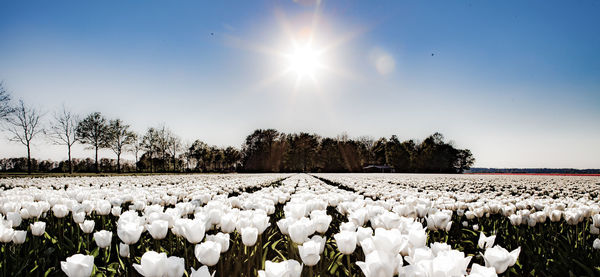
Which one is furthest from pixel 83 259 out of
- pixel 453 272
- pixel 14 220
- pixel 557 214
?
pixel 557 214

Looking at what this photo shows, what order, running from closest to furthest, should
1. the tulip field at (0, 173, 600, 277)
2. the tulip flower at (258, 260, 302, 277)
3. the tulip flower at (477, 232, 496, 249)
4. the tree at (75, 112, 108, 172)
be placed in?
the tulip flower at (258, 260, 302, 277) < the tulip field at (0, 173, 600, 277) < the tulip flower at (477, 232, 496, 249) < the tree at (75, 112, 108, 172)

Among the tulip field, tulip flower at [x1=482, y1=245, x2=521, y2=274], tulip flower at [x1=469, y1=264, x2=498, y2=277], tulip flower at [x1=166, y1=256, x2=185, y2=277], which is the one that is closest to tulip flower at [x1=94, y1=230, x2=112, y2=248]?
the tulip field

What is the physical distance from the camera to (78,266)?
1.56 m

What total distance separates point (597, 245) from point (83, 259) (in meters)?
4.04

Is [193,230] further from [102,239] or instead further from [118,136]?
[118,136]

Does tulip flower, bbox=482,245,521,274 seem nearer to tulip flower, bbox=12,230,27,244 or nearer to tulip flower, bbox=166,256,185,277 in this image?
tulip flower, bbox=166,256,185,277

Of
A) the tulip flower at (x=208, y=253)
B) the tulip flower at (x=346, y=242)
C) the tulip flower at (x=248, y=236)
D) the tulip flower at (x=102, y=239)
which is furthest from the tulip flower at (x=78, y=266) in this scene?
the tulip flower at (x=346, y=242)

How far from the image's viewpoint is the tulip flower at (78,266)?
5.07ft

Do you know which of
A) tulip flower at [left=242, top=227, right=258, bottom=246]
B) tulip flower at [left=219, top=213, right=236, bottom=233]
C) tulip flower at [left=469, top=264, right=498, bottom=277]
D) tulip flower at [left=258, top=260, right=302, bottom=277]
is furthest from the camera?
tulip flower at [left=219, top=213, right=236, bottom=233]

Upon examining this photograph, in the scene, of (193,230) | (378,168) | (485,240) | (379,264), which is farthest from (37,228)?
(378,168)

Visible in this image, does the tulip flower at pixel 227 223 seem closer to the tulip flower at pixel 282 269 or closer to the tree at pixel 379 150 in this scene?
the tulip flower at pixel 282 269

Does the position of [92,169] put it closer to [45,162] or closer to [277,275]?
[45,162]

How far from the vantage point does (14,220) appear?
3.10m

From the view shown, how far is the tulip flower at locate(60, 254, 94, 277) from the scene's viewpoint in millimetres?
1546
